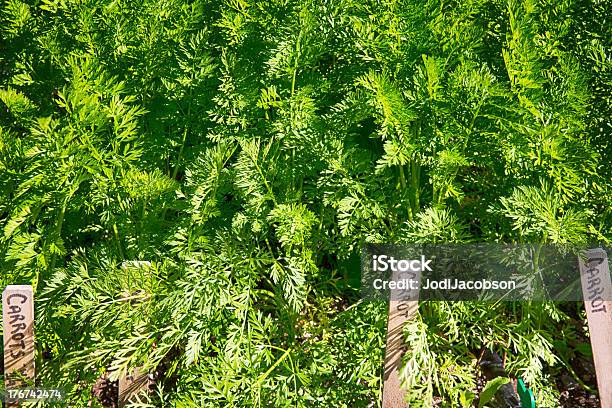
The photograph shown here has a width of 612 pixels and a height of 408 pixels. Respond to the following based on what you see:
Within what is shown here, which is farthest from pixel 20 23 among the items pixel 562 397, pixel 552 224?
pixel 562 397

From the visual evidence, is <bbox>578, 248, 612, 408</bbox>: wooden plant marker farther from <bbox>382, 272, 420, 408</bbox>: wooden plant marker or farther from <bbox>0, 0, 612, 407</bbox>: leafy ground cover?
→ <bbox>382, 272, 420, 408</bbox>: wooden plant marker

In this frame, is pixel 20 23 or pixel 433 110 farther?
pixel 20 23

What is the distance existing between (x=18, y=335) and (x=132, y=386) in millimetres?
442

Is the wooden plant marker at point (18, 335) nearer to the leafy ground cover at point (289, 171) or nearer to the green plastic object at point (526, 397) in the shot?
the leafy ground cover at point (289, 171)

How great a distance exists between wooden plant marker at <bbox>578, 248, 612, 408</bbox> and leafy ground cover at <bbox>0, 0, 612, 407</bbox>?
111 millimetres

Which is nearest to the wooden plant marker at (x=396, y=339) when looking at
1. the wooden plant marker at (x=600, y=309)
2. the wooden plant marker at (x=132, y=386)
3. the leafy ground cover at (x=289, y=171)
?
the leafy ground cover at (x=289, y=171)

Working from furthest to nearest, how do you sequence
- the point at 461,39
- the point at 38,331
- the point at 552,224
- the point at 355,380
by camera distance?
the point at 38,331 < the point at 355,380 < the point at 461,39 < the point at 552,224

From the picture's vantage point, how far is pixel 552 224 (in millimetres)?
2217

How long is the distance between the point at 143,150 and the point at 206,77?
385mm

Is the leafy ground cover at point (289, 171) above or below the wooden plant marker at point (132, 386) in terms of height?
above

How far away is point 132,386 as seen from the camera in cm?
258

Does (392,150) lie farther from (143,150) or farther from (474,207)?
(143,150)

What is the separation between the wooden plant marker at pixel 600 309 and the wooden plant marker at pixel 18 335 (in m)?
1.87

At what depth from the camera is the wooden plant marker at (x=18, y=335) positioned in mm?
2424
